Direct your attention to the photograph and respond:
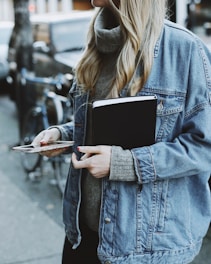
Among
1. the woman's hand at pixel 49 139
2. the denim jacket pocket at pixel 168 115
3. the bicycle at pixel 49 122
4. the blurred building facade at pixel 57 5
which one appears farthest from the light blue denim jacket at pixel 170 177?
Answer: the blurred building facade at pixel 57 5

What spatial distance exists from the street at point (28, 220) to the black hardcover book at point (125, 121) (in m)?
2.48

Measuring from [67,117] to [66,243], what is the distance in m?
3.61

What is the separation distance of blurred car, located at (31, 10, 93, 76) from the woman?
661cm

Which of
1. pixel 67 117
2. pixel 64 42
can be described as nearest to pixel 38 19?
pixel 64 42

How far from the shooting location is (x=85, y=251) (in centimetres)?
228

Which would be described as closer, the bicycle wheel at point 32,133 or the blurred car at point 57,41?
the bicycle wheel at point 32,133

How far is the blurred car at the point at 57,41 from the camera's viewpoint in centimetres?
875

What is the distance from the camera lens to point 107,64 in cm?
215

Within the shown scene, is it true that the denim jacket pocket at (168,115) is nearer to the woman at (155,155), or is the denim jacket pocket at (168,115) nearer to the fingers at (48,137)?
the woman at (155,155)

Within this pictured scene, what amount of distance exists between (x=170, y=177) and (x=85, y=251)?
581 millimetres

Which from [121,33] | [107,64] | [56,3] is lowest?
[56,3]

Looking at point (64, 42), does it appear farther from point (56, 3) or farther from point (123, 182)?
point (56, 3)

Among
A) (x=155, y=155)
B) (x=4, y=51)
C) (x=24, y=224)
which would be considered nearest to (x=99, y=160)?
(x=155, y=155)

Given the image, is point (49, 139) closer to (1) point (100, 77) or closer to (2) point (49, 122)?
(1) point (100, 77)
